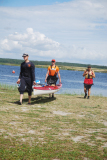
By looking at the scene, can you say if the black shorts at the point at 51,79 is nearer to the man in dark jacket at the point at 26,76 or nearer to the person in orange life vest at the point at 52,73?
the person in orange life vest at the point at 52,73

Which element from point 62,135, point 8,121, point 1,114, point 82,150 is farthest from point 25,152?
point 1,114

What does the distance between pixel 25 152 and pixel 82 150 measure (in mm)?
1156

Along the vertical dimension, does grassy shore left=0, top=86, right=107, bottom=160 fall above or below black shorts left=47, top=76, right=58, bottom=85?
below

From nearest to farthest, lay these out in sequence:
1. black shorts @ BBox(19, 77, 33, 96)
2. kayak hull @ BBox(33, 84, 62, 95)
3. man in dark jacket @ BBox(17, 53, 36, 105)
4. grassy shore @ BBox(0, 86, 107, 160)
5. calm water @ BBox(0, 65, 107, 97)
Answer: grassy shore @ BBox(0, 86, 107, 160)
man in dark jacket @ BBox(17, 53, 36, 105)
black shorts @ BBox(19, 77, 33, 96)
kayak hull @ BBox(33, 84, 62, 95)
calm water @ BBox(0, 65, 107, 97)

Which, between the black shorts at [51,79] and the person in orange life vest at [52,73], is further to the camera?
the black shorts at [51,79]

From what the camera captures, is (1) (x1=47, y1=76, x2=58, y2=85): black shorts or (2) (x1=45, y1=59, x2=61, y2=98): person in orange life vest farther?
(1) (x1=47, y1=76, x2=58, y2=85): black shorts

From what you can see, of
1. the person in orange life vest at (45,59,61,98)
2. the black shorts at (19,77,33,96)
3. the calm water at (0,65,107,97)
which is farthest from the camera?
the calm water at (0,65,107,97)

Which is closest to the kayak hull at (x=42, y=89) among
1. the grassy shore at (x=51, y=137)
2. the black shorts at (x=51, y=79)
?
the black shorts at (x=51, y=79)

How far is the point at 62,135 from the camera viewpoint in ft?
19.3

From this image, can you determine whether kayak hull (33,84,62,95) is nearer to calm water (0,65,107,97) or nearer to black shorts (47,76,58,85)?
black shorts (47,76,58,85)

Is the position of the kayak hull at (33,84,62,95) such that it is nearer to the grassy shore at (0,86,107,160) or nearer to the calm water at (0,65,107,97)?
the grassy shore at (0,86,107,160)

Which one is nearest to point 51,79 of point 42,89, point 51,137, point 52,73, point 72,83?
point 52,73

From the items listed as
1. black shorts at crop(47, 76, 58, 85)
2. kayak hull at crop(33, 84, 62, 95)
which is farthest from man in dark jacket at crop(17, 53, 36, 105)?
black shorts at crop(47, 76, 58, 85)

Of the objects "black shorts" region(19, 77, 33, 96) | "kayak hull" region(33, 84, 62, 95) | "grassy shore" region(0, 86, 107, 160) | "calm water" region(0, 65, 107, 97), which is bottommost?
"calm water" region(0, 65, 107, 97)
